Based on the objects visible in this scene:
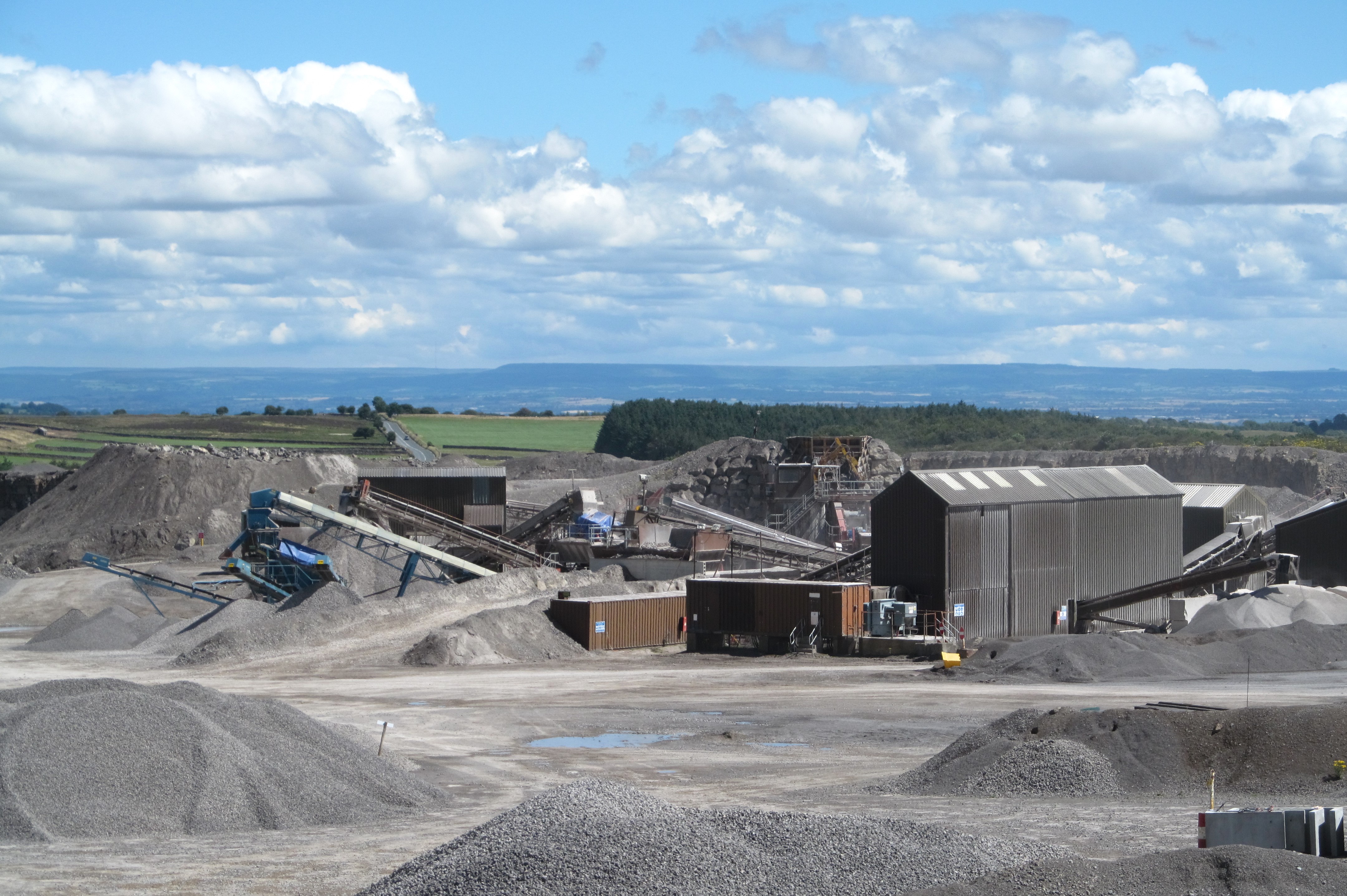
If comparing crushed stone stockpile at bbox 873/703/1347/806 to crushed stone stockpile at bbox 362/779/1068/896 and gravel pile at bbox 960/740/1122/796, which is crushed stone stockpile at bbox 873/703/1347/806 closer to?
gravel pile at bbox 960/740/1122/796

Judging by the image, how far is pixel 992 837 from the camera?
1503 cm

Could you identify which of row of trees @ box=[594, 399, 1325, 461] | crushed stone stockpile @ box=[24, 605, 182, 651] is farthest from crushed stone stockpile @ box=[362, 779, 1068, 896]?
row of trees @ box=[594, 399, 1325, 461]

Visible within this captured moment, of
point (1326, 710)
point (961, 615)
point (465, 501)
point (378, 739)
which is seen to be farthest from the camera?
point (465, 501)

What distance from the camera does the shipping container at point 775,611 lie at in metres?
41.5

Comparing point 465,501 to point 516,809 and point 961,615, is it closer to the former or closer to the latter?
point 961,615

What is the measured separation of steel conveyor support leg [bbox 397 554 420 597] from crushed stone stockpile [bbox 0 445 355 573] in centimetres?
2028

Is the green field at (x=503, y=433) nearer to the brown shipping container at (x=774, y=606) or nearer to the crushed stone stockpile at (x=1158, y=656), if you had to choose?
the brown shipping container at (x=774, y=606)

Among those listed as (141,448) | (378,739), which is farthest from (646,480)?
(378,739)

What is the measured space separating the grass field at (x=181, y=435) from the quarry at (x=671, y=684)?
136 feet

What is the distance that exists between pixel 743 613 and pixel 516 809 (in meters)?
28.8

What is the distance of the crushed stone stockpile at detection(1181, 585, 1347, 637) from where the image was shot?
1608 inches

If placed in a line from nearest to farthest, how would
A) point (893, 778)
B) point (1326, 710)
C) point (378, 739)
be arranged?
point (1326, 710) < point (893, 778) < point (378, 739)

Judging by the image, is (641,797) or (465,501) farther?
(465,501)

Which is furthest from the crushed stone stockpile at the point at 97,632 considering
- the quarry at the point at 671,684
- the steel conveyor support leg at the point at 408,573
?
the steel conveyor support leg at the point at 408,573
